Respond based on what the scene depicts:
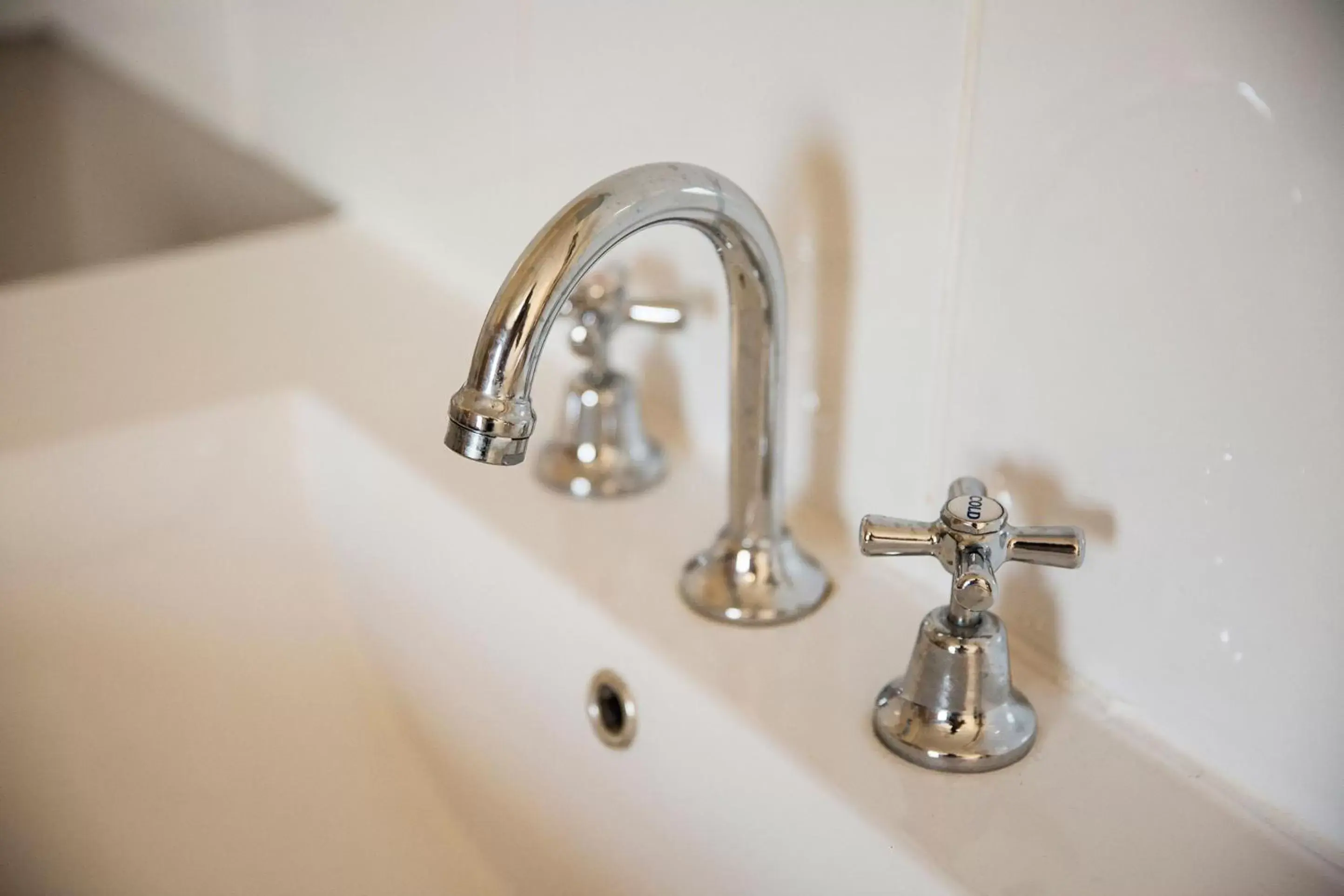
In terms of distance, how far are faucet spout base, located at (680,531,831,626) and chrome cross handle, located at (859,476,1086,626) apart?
98 mm

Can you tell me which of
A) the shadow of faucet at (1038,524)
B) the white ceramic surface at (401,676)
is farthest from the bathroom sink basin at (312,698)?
the shadow of faucet at (1038,524)

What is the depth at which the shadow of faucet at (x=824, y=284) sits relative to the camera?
0.55m

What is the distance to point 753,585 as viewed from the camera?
1.85ft

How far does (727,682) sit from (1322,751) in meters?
0.21

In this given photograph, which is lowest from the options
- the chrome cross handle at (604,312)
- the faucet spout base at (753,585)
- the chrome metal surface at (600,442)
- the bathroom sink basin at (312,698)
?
the bathroom sink basin at (312,698)

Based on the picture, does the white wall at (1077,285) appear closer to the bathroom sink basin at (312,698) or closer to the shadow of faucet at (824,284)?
the shadow of faucet at (824,284)

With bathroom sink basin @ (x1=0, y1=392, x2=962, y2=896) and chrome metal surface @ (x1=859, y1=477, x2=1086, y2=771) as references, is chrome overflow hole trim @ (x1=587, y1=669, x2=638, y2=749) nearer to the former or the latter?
bathroom sink basin @ (x1=0, y1=392, x2=962, y2=896)

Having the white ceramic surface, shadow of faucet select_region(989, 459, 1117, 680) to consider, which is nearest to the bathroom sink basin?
the white ceramic surface

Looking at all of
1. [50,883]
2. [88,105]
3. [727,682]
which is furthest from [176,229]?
[727,682]

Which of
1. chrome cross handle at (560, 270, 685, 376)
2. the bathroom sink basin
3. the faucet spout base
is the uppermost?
chrome cross handle at (560, 270, 685, 376)

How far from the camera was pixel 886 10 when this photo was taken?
502mm

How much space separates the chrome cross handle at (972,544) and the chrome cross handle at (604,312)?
0.53 feet

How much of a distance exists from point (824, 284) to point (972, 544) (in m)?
0.16

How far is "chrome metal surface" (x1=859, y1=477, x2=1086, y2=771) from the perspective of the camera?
45 centimetres
